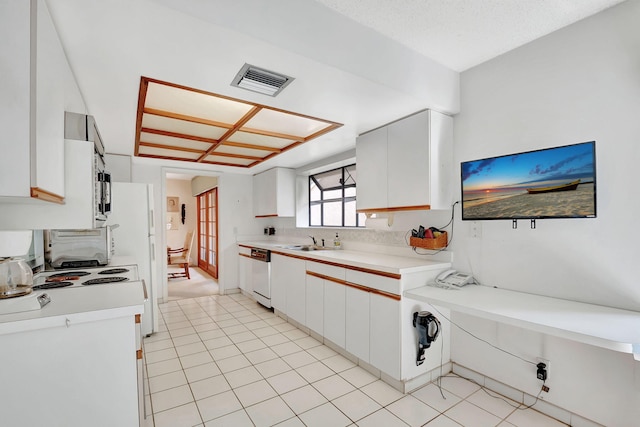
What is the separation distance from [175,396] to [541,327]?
2.52 metres

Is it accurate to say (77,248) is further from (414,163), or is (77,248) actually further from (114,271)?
(414,163)

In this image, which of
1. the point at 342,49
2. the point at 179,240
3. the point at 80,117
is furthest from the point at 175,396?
the point at 179,240

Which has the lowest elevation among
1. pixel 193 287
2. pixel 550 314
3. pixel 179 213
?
pixel 193 287

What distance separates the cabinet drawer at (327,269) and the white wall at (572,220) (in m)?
1.15

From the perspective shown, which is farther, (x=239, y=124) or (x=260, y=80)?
(x=239, y=124)

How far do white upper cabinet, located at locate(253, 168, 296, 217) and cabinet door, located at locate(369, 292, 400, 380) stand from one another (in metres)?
2.69

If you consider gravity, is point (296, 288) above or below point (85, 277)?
below

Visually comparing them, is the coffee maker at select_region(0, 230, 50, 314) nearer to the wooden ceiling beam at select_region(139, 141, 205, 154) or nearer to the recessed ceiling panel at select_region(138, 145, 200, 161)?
the wooden ceiling beam at select_region(139, 141, 205, 154)

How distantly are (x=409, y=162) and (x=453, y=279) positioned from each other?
41.4 inches

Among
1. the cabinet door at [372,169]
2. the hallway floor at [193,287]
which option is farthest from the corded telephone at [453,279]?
the hallway floor at [193,287]

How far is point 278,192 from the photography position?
4.87m

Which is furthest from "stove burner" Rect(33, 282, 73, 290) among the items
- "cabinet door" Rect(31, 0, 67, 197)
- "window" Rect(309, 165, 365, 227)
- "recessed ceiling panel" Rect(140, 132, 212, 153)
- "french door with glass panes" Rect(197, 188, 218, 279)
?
"french door with glass panes" Rect(197, 188, 218, 279)

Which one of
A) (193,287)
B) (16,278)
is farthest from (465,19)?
(193,287)

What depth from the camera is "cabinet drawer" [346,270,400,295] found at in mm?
2344
